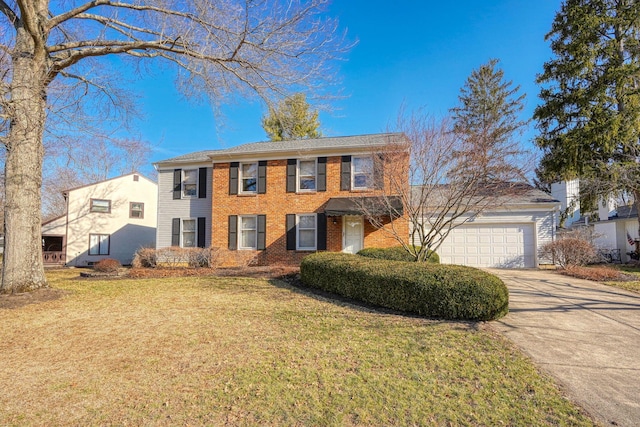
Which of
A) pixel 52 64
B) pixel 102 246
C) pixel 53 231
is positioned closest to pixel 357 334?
pixel 52 64

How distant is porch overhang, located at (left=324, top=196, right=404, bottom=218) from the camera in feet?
35.3

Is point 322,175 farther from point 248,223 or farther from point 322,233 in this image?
point 248,223

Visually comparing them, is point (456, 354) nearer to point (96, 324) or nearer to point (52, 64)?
point (96, 324)

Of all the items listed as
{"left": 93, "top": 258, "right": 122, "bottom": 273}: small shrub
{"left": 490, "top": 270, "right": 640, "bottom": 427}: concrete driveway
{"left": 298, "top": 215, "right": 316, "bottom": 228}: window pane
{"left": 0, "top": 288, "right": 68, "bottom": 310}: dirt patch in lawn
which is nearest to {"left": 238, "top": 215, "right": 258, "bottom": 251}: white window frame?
{"left": 298, "top": 215, "right": 316, "bottom": 228}: window pane

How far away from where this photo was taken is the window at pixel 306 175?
14.7 m

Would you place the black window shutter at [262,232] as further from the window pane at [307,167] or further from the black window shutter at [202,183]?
the black window shutter at [202,183]

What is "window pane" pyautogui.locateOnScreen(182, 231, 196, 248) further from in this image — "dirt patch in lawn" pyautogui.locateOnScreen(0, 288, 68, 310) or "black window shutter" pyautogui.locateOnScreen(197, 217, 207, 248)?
"dirt patch in lawn" pyautogui.locateOnScreen(0, 288, 68, 310)

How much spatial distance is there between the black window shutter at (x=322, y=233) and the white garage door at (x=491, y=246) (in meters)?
5.27

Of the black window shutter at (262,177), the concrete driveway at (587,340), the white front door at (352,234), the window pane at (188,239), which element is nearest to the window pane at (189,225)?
the window pane at (188,239)

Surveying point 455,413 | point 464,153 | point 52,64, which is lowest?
point 455,413

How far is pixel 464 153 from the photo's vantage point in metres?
8.42

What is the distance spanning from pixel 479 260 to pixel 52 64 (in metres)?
16.0

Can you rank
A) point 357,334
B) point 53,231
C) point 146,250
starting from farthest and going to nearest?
1. point 53,231
2. point 146,250
3. point 357,334

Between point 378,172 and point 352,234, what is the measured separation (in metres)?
4.59
